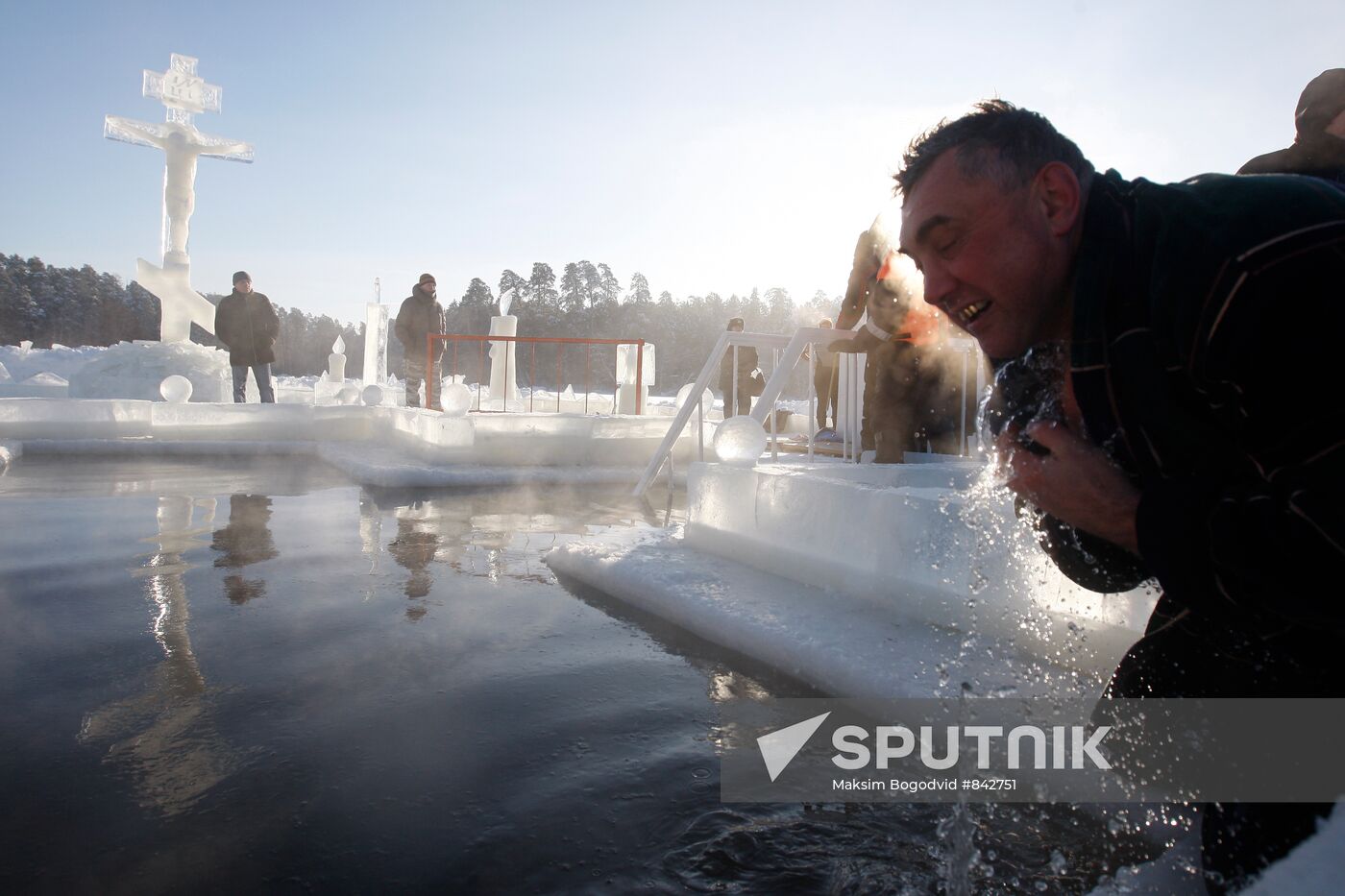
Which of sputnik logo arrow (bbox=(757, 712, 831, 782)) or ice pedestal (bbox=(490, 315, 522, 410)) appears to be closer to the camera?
sputnik logo arrow (bbox=(757, 712, 831, 782))

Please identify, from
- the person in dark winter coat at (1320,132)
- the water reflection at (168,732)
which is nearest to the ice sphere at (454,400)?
the water reflection at (168,732)

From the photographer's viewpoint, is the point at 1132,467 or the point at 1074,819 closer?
the point at 1132,467

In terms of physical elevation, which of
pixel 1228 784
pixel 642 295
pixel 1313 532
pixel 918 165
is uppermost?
pixel 642 295

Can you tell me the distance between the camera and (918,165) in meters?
1.39

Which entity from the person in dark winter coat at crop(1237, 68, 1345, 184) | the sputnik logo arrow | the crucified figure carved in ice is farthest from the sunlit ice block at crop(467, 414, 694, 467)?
the crucified figure carved in ice

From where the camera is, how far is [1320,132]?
112 inches

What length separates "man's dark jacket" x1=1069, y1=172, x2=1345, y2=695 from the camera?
0.99 meters

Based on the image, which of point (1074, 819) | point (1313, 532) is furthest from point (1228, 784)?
point (1313, 532)

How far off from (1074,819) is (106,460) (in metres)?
11.1

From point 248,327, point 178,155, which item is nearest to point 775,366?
point 248,327

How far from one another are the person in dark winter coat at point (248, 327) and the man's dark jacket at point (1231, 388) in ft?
41.0

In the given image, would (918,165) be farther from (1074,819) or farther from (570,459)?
(570,459)

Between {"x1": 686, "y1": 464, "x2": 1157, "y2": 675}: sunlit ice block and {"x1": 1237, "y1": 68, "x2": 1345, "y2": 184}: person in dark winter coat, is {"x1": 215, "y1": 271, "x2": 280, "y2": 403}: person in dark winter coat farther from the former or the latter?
{"x1": 1237, "y1": 68, "x2": 1345, "y2": 184}: person in dark winter coat

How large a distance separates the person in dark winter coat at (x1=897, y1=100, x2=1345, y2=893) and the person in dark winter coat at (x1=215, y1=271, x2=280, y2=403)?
12.3m
